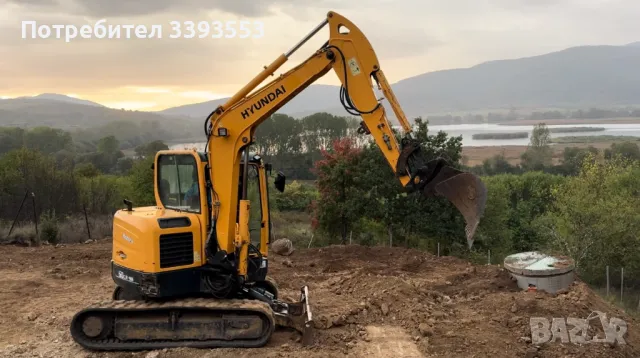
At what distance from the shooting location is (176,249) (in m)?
7.22

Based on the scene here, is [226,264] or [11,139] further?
[11,139]

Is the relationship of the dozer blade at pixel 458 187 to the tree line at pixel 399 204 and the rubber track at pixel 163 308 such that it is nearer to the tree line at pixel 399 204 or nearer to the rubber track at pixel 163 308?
the rubber track at pixel 163 308

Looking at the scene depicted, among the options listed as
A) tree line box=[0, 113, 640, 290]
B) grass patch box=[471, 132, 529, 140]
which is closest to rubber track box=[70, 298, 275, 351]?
tree line box=[0, 113, 640, 290]

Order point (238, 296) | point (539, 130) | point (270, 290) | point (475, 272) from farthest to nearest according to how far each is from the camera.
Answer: point (539, 130) < point (475, 272) < point (270, 290) < point (238, 296)

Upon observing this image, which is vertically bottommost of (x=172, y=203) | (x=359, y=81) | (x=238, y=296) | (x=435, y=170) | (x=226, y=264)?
(x=238, y=296)

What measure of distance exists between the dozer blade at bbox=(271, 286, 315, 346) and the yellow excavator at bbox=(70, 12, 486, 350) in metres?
0.02

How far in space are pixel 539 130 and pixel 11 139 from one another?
65.3 meters

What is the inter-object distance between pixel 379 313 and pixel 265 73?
14.6 feet

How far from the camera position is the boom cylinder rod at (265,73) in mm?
7086

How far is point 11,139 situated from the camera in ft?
159

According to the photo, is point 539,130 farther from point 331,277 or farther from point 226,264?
point 226,264

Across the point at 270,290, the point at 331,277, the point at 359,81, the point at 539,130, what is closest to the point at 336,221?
the point at 331,277

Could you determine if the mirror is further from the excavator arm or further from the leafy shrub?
the leafy shrub

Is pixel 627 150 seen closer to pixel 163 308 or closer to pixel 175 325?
pixel 175 325
